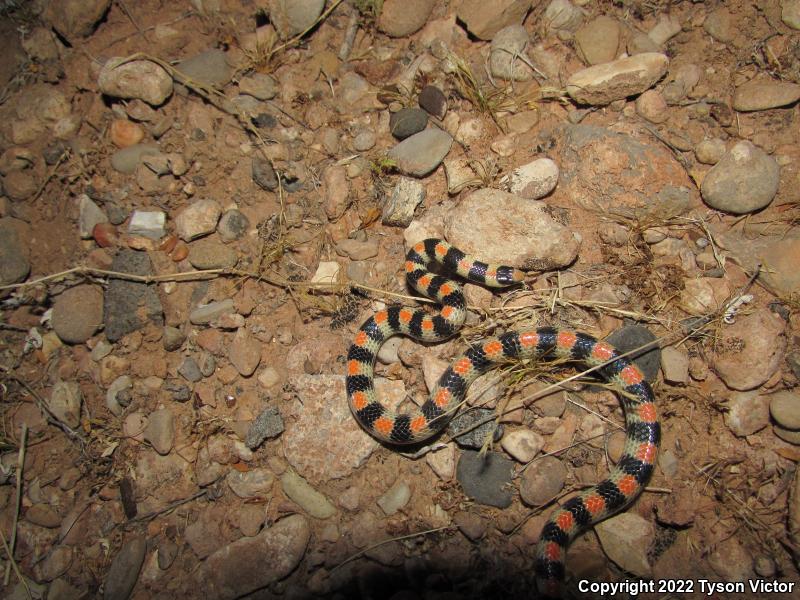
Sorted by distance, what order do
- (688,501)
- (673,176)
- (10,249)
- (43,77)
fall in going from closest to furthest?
(688,501) < (673,176) < (10,249) < (43,77)

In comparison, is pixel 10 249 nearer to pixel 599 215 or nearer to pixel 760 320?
pixel 599 215

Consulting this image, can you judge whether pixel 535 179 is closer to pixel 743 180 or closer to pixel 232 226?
pixel 743 180

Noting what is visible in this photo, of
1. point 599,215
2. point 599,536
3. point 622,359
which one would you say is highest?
point 599,215

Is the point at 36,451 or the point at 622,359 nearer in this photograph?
the point at 622,359

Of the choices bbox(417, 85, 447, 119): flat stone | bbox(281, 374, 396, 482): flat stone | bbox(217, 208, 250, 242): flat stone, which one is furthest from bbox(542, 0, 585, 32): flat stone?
bbox(281, 374, 396, 482): flat stone

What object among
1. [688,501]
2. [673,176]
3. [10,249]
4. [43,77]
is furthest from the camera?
[43,77]

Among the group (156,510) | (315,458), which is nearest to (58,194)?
(156,510)

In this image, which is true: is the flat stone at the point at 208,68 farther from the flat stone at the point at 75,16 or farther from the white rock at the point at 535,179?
the white rock at the point at 535,179

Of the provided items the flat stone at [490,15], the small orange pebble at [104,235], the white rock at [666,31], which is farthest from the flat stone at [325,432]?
the white rock at [666,31]
